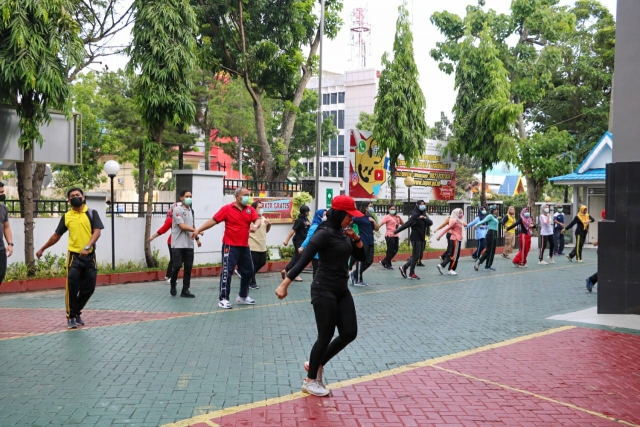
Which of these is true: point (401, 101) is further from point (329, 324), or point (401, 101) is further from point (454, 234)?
point (329, 324)

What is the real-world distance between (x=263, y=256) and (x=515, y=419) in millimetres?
8546

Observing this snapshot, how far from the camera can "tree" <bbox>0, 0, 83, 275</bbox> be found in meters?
12.6

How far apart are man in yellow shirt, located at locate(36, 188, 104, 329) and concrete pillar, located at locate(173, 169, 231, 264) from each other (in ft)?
26.3

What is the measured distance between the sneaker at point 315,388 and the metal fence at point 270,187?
41.2 feet

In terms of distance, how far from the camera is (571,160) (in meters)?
32.8

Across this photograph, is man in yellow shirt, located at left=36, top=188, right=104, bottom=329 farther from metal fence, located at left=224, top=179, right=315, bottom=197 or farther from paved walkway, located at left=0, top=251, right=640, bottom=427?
metal fence, located at left=224, top=179, right=315, bottom=197

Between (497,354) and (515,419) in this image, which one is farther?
(497,354)

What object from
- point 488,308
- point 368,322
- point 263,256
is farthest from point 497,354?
point 263,256

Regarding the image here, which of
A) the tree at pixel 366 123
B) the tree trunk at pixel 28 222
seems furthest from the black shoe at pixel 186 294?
the tree at pixel 366 123

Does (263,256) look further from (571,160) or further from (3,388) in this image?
(571,160)

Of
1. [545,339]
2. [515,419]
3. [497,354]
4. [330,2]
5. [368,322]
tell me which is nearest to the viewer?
[515,419]

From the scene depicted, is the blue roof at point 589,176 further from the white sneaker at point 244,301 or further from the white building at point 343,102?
the white building at point 343,102

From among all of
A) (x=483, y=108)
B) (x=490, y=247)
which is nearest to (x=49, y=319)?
(x=490, y=247)

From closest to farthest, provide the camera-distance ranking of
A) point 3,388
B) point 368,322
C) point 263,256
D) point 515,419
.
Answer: point 515,419 < point 3,388 < point 368,322 < point 263,256
